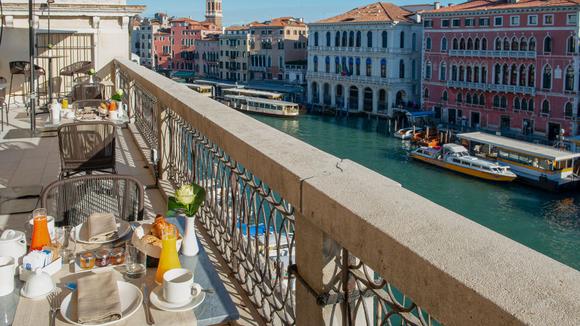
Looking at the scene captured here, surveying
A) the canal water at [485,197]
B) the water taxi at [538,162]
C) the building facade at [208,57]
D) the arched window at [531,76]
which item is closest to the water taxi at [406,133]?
the canal water at [485,197]

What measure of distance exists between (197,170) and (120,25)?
22.0 ft

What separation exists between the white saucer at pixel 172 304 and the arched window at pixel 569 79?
30.6 m

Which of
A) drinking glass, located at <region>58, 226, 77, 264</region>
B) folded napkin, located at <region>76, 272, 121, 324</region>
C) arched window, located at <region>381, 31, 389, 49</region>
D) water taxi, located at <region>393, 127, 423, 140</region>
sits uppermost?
arched window, located at <region>381, 31, 389, 49</region>

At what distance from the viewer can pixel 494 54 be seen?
33.6 metres

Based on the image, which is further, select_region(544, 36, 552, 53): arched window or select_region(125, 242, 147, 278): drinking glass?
select_region(544, 36, 552, 53): arched window

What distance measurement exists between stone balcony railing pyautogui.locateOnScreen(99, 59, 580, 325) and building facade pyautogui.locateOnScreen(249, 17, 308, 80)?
53.0m

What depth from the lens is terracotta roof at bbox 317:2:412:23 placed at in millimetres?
42069

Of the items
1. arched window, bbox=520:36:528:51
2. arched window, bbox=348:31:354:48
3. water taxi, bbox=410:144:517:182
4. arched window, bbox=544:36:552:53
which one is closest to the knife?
water taxi, bbox=410:144:517:182

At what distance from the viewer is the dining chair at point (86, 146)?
397 centimetres

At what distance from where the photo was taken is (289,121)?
136 ft

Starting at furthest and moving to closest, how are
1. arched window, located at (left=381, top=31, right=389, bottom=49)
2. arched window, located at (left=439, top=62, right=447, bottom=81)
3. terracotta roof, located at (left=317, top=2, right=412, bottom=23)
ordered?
terracotta roof, located at (left=317, top=2, right=412, bottom=23), arched window, located at (left=381, top=31, right=389, bottom=49), arched window, located at (left=439, top=62, right=447, bottom=81)

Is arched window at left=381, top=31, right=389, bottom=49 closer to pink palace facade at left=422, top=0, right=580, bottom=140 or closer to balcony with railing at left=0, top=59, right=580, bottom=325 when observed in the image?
pink palace facade at left=422, top=0, right=580, bottom=140

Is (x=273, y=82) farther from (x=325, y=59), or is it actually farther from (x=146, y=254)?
(x=146, y=254)

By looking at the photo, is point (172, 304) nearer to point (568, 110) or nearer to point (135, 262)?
point (135, 262)
